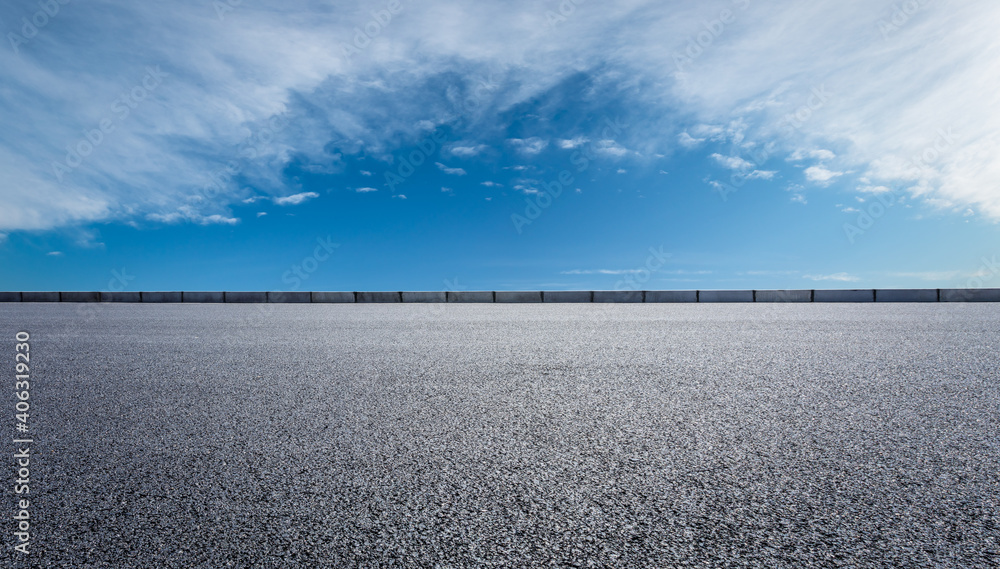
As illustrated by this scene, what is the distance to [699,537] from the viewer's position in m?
1.67

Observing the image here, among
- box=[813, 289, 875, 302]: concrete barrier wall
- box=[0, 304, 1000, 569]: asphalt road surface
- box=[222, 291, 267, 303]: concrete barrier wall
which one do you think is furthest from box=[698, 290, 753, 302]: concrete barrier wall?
box=[222, 291, 267, 303]: concrete barrier wall

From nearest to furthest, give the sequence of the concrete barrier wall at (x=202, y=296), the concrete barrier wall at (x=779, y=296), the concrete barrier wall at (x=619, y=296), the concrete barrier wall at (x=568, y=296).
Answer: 1. the concrete barrier wall at (x=779, y=296)
2. the concrete barrier wall at (x=619, y=296)
3. the concrete barrier wall at (x=568, y=296)
4. the concrete barrier wall at (x=202, y=296)

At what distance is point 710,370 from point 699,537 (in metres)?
2.91

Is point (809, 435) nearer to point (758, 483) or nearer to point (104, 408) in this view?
point (758, 483)

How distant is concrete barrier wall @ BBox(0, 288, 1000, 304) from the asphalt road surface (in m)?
12.7

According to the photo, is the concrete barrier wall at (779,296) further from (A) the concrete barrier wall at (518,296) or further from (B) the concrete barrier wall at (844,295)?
(A) the concrete barrier wall at (518,296)

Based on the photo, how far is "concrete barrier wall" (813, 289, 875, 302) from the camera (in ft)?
55.0

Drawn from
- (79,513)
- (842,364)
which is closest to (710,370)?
(842,364)

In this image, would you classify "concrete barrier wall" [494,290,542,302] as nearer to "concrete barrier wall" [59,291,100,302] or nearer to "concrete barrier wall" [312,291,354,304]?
"concrete barrier wall" [312,291,354,304]

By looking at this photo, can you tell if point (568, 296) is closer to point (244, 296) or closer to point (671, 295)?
point (671, 295)

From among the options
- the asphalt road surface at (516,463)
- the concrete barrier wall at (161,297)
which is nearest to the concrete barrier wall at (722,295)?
the asphalt road surface at (516,463)

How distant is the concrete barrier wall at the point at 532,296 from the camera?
645 inches

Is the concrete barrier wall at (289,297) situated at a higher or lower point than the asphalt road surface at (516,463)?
higher

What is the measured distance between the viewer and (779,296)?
17141 millimetres
